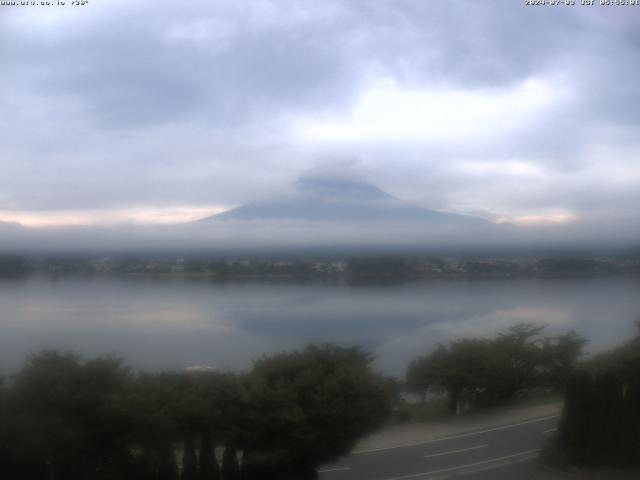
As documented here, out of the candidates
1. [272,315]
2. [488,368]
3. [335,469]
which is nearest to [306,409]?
[335,469]

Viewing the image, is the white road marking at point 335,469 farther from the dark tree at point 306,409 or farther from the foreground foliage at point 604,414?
the foreground foliage at point 604,414

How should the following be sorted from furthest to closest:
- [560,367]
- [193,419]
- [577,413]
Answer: [560,367]
[577,413]
[193,419]

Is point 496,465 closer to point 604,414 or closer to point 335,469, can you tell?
point 604,414

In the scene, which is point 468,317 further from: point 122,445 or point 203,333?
point 122,445

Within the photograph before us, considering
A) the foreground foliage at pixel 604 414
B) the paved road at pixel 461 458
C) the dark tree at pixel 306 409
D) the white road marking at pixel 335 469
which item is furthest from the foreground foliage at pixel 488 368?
the white road marking at pixel 335 469

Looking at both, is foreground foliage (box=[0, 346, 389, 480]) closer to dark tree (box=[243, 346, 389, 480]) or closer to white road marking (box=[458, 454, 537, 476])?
dark tree (box=[243, 346, 389, 480])

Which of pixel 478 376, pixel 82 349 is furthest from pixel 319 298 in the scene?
pixel 82 349
